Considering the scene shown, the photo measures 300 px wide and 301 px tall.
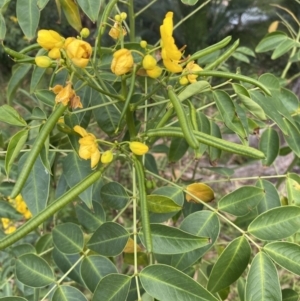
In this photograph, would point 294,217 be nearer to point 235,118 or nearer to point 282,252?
point 282,252

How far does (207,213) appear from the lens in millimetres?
736

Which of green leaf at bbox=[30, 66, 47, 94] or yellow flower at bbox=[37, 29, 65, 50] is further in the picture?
green leaf at bbox=[30, 66, 47, 94]

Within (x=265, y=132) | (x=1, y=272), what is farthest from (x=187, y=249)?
(x=1, y=272)

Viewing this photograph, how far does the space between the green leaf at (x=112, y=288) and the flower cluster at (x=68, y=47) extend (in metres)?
0.31

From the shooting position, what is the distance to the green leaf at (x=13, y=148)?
24.6 inches

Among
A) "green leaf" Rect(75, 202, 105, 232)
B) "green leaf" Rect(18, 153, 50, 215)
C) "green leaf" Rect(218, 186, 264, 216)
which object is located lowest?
"green leaf" Rect(75, 202, 105, 232)

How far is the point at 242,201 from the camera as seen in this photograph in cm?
74

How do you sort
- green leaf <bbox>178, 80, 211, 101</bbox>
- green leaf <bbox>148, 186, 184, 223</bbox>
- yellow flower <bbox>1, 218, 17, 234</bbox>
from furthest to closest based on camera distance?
yellow flower <bbox>1, 218, 17, 234</bbox>, green leaf <bbox>148, 186, 184, 223</bbox>, green leaf <bbox>178, 80, 211, 101</bbox>

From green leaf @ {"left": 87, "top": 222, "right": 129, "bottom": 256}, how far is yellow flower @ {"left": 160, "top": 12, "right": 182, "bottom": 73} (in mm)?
268

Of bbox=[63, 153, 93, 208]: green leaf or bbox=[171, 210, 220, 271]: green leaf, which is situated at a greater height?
bbox=[63, 153, 93, 208]: green leaf

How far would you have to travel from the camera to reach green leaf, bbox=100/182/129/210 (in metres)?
0.78

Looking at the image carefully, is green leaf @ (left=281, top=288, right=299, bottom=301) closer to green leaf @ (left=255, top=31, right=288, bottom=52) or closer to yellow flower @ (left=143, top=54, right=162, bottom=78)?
yellow flower @ (left=143, top=54, right=162, bottom=78)

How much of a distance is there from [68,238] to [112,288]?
0.17 metres

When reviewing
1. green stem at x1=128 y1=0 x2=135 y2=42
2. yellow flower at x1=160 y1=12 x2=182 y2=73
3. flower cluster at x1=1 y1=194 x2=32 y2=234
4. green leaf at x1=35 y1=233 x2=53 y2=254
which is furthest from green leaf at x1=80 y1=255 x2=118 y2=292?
flower cluster at x1=1 y1=194 x2=32 y2=234
